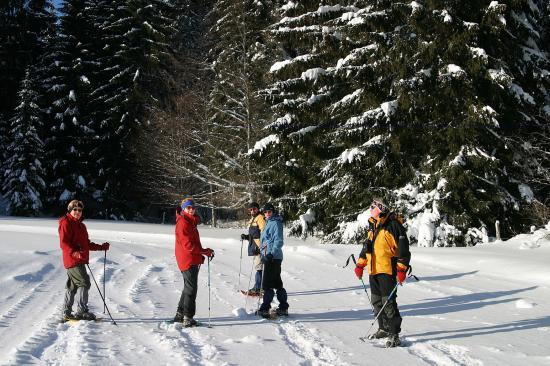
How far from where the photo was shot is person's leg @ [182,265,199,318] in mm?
6930

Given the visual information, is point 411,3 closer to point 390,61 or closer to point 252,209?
point 390,61

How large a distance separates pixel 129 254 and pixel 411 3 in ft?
38.8

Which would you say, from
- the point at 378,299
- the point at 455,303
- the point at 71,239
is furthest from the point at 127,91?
the point at 378,299

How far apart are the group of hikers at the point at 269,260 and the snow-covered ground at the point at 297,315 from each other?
290mm

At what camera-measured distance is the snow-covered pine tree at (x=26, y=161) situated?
3319cm

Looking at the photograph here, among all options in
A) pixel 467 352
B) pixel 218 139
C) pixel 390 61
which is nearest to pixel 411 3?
pixel 390 61

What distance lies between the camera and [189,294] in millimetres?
6961

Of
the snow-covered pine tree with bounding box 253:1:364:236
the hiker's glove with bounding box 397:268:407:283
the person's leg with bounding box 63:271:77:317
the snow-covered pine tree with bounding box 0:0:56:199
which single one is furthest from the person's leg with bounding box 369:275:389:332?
the snow-covered pine tree with bounding box 0:0:56:199

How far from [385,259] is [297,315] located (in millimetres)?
2102

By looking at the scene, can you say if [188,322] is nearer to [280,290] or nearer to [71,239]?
[280,290]

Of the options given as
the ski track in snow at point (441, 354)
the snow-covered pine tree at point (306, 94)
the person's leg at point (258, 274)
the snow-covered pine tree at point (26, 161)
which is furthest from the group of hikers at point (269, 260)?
the snow-covered pine tree at point (26, 161)

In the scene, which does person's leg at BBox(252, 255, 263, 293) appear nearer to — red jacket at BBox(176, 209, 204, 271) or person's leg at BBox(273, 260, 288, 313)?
person's leg at BBox(273, 260, 288, 313)

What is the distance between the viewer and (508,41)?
17.2 meters

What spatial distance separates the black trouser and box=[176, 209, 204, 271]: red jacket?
9 centimetres
